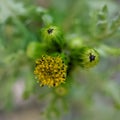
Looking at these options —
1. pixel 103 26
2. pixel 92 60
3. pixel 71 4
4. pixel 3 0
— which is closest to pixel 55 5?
pixel 71 4

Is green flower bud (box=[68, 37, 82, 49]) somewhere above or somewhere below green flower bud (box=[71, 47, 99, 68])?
above

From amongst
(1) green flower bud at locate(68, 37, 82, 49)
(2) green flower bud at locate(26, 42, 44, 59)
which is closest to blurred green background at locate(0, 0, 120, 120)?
(2) green flower bud at locate(26, 42, 44, 59)

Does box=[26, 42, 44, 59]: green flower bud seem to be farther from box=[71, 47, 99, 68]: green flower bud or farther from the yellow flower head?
box=[71, 47, 99, 68]: green flower bud

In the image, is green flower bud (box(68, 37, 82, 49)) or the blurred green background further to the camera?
the blurred green background

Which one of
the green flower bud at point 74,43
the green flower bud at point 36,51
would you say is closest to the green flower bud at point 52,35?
the green flower bud at point 36,51

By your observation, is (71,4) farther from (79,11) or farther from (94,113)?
(94,113)

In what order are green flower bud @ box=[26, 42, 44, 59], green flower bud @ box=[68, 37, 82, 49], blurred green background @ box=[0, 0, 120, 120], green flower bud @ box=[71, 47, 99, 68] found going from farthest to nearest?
blurred green background @ box=[0, 0, 120, 120], green flower bud @ box=[68, 37, 82, 49], green flower bud @ box=[26, 42, 44, 59], green flower bud @ box=[71, 47, 99, 68]
